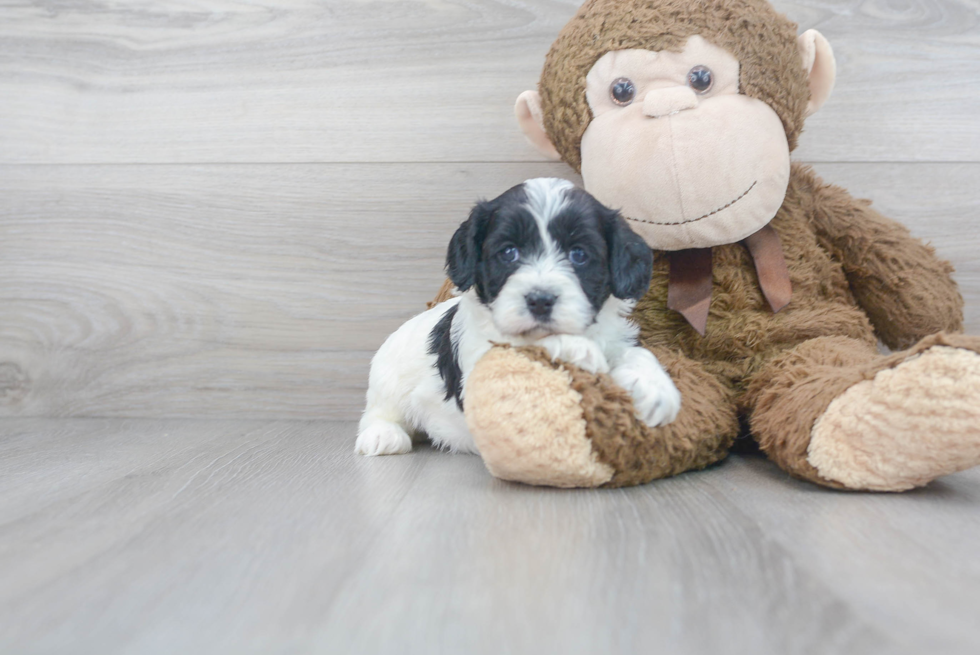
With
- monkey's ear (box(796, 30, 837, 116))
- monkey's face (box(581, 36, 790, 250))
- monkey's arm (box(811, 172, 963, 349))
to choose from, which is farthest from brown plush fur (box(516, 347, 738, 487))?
monkey's ear (box(796, 30, 837, 116))

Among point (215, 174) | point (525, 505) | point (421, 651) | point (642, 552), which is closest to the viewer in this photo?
point (421, 651)

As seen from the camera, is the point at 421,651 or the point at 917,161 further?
the point at 917,161

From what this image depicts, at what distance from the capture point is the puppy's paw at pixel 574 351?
1.27 meters

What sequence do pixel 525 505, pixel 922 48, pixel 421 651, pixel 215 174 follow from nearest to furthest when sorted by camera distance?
pixel 421 651 → pixel 525 505 → pixel 922 48 → pixel 215 174

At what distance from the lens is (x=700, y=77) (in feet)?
4.88

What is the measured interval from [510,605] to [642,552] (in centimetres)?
22

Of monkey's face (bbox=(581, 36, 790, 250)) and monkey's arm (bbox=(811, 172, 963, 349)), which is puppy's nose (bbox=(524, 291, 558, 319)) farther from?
monkey's arm (bbox=(811, 172, 963, 349))

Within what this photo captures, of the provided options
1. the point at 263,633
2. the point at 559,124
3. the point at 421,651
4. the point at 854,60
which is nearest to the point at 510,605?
the point at 421,651

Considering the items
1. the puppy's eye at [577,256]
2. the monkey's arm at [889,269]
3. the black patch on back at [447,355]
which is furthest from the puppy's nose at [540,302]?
the monkey's arm at [889,269]

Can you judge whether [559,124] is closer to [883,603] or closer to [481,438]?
[481,438]

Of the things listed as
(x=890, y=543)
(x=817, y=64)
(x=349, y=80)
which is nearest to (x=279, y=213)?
(x=349, y=80)

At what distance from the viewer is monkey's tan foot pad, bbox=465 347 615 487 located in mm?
1203

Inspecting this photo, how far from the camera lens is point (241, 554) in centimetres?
97

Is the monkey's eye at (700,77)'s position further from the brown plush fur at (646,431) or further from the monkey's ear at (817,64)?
the brown plush fur at (646,431)
